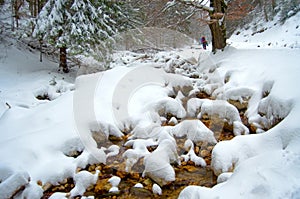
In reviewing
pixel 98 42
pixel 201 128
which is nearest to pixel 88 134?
pixel 201 128

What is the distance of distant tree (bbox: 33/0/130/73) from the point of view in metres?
7.63

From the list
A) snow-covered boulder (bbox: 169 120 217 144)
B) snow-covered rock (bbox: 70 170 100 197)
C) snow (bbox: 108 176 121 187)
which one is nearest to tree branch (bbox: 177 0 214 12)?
snow-covered boulder (bbox: 169 120 217 144)

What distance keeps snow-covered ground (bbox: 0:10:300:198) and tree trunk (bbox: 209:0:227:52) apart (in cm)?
71

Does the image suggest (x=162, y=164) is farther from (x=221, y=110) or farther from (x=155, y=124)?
(x=221, y=110)

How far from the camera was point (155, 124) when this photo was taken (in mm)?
4688

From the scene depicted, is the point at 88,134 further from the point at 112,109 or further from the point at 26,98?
the point at 26,98

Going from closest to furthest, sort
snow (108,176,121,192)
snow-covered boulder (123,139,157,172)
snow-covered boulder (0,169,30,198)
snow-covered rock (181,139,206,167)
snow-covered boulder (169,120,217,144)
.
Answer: snow-covered boulder (0,169,30,198) < snow (108,176,121,192) < snow-covered rock (181,139,206,167) < snow-covered boulder (123,139,157,172) < snow-covered boulder (169,120,217,144)

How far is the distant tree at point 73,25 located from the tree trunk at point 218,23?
3807 mm

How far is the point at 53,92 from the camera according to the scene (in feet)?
22.5

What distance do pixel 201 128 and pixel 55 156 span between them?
264 centimetres

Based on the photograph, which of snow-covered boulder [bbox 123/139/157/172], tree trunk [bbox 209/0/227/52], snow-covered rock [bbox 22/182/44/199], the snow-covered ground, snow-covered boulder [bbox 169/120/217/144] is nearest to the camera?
the snow-covered ground

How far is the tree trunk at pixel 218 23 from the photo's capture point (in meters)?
7.83

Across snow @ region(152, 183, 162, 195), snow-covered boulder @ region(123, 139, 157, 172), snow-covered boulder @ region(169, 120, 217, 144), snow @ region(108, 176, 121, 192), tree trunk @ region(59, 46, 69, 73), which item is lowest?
snow @ region(108, 176, 121, 192)

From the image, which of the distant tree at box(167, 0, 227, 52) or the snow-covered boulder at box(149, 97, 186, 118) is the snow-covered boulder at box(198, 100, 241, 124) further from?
the distant tree at box(167, 0, 227, 52)
